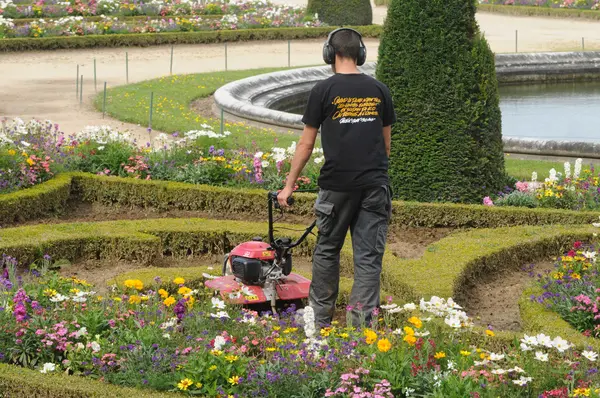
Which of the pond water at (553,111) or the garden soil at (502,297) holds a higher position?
the pond water at (553,111)

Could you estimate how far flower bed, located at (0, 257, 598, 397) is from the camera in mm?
4910

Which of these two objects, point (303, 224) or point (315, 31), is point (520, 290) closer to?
point (303, 224)

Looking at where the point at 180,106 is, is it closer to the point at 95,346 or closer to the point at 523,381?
the point at 95,346

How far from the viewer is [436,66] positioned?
972 centimetres

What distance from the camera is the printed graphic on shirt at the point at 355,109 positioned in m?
5.98

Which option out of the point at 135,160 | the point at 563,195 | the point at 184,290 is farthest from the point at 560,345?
the point at 135,160

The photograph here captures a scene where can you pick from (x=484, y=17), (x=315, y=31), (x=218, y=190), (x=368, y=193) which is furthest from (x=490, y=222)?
(x=484, y=17)

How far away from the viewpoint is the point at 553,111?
17.4 meters

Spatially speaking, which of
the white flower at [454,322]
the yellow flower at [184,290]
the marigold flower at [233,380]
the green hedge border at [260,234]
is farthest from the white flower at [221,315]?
the green hedge border at [260,234]

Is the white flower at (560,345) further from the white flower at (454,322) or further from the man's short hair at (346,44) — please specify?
the man's short hair at (346,44)

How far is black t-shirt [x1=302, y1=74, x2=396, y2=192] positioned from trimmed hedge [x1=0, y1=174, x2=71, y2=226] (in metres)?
3.98

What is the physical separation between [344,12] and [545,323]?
2003 cm

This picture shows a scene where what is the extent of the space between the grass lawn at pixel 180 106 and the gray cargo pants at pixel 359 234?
4.35m

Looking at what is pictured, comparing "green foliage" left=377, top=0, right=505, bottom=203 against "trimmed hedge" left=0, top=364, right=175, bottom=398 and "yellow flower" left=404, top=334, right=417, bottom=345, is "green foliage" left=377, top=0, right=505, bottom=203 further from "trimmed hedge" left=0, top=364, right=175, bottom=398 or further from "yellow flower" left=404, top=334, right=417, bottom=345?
"trimmed hedge" left=0, top=364, right=175, bottom=398
